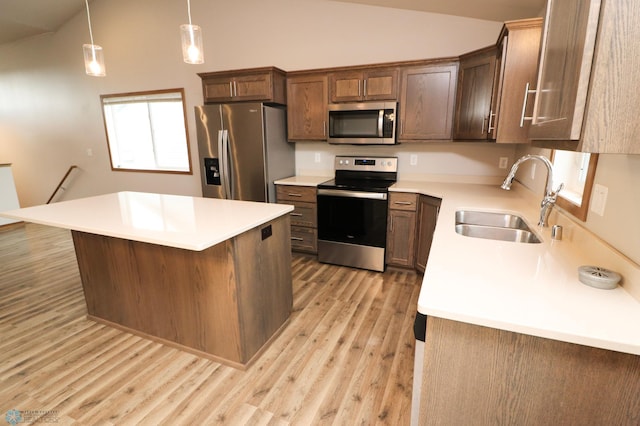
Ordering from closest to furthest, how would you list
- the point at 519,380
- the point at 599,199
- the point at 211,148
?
the point at 519,380 → the point at 599,199 → the point at 211,148

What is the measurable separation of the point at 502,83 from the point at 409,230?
57.5 inches

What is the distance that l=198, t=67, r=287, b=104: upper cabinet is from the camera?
132 inches

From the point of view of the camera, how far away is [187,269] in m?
1.91

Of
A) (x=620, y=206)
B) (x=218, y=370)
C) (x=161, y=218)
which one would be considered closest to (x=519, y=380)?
(x=620, y=206)

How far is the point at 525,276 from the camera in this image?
1107 mm

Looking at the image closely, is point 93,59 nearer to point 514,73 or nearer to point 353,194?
point 353,194

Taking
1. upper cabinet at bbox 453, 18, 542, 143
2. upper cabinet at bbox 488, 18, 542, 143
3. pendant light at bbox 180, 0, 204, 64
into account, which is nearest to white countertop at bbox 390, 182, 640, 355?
upper cabinet at bbox 453, 18, 542, 143

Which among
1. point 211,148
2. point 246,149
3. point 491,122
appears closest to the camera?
point 491,122

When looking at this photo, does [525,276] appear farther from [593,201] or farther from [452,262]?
[593,201]

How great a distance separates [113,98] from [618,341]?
6264 mm

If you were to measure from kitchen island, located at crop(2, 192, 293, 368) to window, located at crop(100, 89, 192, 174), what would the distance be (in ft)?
8.34

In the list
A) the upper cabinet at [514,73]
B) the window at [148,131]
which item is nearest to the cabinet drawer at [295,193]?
the upper cabinet at [514,73]

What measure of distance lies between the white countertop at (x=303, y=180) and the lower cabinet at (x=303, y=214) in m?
0.05

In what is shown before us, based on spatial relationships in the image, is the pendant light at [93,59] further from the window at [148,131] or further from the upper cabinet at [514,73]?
the upper cabinet at [514,73]
